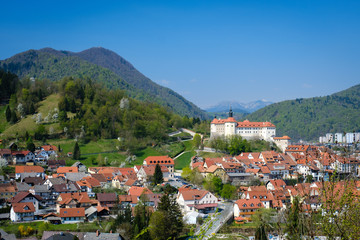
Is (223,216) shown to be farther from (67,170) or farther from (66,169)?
(66,169)

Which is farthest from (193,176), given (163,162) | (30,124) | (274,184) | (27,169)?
(30,124)

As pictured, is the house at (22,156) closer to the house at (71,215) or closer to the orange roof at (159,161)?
the orange roof at (159,161)

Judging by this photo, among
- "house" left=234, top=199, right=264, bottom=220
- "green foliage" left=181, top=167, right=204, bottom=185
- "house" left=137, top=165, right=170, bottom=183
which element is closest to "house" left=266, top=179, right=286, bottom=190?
"house" left=234, top=199, right=264, bottom=220

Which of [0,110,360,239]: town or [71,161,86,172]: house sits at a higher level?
[71,161,86,172]: house

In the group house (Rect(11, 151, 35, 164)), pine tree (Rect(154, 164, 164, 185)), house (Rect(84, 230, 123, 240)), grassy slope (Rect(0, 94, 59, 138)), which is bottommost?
house (Rect(84, 230, 123, 240))

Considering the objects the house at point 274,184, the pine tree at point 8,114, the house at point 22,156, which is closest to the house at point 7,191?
the house at point 22,156

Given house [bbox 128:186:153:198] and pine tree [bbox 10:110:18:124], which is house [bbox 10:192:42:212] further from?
pine tree [bbox 10:110:18:124]

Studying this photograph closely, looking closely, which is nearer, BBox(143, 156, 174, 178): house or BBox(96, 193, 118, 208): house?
BBox(96, 193, 118, 208): house
